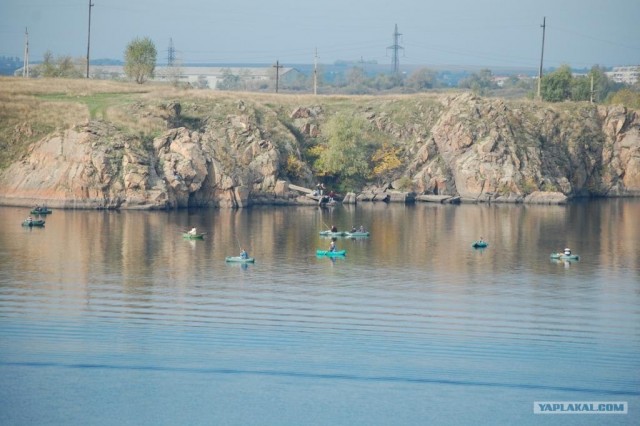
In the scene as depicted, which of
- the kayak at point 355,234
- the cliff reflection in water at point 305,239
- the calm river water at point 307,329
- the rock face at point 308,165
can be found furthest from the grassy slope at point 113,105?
the kayak at point 355,234

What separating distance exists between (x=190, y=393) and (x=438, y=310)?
57.8 ft

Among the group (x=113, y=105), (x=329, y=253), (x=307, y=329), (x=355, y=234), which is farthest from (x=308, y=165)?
(x=307, y=329)

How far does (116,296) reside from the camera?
58.0 metres

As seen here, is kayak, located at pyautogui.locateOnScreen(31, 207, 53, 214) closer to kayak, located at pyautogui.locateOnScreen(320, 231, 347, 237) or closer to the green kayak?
the green kayak

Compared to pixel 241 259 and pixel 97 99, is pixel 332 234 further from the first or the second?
pixel 97 99

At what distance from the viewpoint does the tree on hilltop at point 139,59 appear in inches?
5610

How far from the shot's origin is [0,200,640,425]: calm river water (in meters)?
41.9

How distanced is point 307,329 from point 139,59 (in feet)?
323

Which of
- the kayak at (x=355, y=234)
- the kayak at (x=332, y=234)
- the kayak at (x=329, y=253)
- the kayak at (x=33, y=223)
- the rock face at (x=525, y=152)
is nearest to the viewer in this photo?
the kayak at (x=329, y=253)

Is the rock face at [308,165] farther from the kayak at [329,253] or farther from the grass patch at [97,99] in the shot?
the kayak at [329,253]

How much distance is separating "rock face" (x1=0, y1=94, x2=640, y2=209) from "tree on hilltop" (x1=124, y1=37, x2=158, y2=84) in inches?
1213

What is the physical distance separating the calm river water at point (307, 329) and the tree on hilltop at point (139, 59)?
62635mm

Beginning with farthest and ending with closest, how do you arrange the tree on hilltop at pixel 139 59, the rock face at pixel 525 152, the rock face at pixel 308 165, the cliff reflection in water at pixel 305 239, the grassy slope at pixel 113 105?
the tree on hilltop at pixel 139 59, the rock face at pixel 525 152, the grassy slope at pixel 113 105, the rock face at pixel 308 165, the cliff reflection in water at pixel 305 239

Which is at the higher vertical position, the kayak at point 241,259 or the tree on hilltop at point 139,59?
the tree on hilltop at point 139,59
